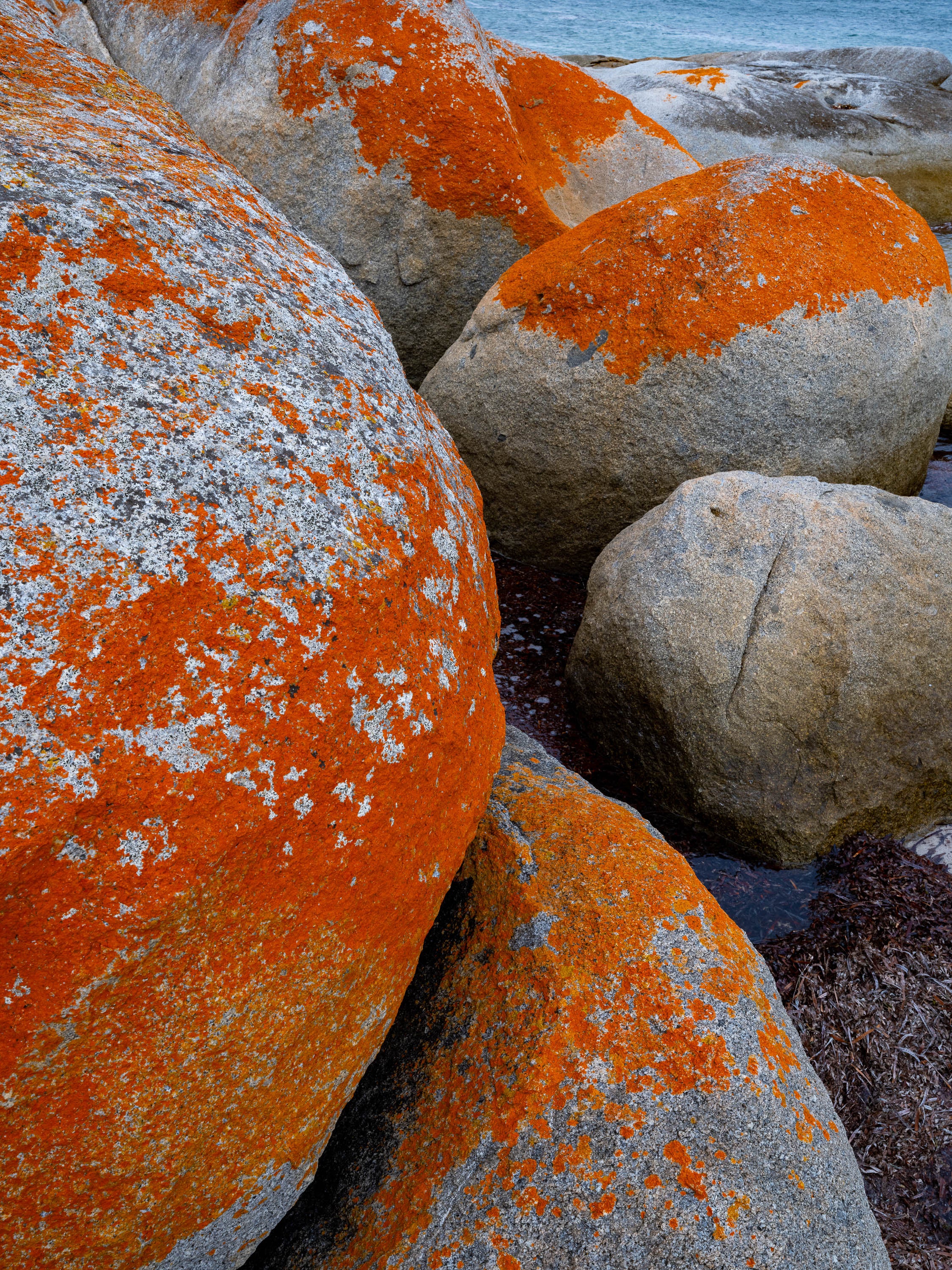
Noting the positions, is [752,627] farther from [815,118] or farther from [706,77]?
[815,118]

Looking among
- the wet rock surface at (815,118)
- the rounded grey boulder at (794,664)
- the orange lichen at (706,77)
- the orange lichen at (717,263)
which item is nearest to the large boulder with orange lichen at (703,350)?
the orange lichen at (717,263)

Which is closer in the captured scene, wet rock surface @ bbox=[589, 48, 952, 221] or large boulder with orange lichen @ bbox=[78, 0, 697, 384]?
large boulder with orange lichen @ bbox=[78, 0, 697, 384]

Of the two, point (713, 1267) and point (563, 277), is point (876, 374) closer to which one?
point (563, 277)

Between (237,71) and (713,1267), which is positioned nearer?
(713,1267)

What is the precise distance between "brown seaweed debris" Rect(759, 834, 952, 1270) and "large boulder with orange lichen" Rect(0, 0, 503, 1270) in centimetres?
157

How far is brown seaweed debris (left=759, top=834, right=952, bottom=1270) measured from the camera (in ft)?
7.22

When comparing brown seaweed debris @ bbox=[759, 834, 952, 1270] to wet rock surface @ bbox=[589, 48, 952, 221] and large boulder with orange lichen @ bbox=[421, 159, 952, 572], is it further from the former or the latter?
wet rock surface @ bbox=[589, 48, 952, 221]

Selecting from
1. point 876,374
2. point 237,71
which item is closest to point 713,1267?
point 876,374

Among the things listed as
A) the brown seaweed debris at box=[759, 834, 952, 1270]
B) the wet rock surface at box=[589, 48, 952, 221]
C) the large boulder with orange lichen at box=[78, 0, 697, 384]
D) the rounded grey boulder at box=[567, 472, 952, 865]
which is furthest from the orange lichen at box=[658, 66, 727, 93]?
the brown seaweed debris at box=[759, 834, 952, 1270]

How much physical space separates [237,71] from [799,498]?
12.9ft

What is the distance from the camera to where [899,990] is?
2.62 meters

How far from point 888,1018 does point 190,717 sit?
7.65ft

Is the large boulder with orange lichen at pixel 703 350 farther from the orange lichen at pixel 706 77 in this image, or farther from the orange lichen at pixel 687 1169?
the orange lichen at pixel 706 77

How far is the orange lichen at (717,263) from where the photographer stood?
3.70 m
